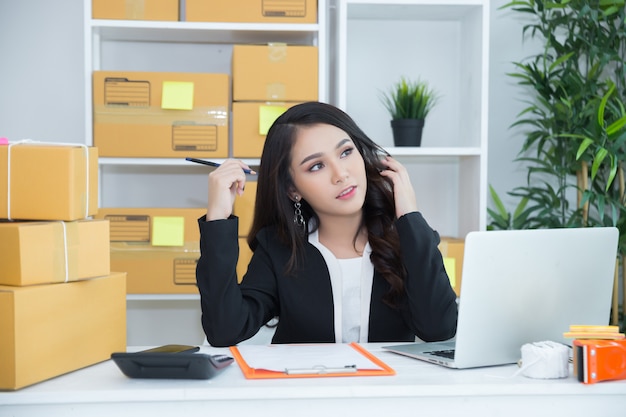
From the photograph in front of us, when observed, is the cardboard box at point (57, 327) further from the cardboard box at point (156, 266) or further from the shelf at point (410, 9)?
the shelf at point (410, 9)

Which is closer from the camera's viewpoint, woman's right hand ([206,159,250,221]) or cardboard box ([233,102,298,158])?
woman's right hand ([206,159,250,221])

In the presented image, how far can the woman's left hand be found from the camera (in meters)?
1.66

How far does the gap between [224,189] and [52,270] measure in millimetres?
452

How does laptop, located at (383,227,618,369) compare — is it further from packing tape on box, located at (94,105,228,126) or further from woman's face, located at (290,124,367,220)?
packing tape on box, located at (94,105,228,126)

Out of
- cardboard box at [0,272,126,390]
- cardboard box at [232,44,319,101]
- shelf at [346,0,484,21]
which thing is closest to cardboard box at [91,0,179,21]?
cardboard box at [232,44,319,101]

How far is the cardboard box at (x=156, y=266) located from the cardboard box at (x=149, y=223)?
0.03m

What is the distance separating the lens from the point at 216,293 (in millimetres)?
1578

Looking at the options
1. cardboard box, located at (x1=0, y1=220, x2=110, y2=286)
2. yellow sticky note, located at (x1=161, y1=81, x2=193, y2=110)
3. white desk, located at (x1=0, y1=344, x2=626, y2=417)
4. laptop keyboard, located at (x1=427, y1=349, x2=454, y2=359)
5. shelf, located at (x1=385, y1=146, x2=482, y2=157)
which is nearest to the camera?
white desk, located at (x1=0, y1=344, x2=626, y2=417)

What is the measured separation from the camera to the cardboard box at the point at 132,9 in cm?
261

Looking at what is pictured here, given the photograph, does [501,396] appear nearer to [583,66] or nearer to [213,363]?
[213,363]

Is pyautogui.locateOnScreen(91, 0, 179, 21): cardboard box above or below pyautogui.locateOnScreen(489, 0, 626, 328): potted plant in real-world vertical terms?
above

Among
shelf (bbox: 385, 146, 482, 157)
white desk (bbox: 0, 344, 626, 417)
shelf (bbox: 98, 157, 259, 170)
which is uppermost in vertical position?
shelf (bbox: 385, 146, 482, 157)

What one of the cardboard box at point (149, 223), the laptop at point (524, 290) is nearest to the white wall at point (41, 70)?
the cardboard box at point (149, 223)

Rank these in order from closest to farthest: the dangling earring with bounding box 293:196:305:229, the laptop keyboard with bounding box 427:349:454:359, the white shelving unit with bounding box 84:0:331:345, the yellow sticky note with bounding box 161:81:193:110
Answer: the laptop keyboard with bounding box 427:349:454:359, the dangling earring with bounding box 293:196:305:229, the yellow sticky note with bounding box 161:81:193:110, the white shelving unit with bounding box 84:0:331:345
